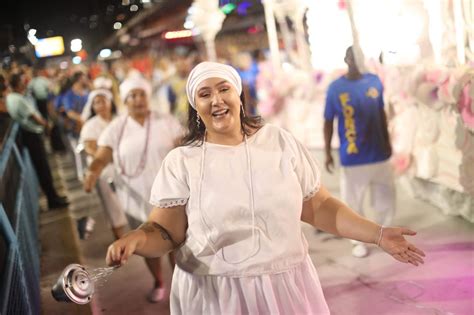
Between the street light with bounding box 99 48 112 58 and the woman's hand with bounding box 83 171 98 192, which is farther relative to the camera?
the street light with bounding box 99 48 112 58

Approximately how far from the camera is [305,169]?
2.34 m

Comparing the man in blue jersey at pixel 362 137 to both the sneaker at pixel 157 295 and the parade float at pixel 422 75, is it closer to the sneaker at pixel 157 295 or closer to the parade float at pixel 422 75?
the parade float at pixel 422 75

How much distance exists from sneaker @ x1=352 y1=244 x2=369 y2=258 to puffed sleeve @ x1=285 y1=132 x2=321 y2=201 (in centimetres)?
273

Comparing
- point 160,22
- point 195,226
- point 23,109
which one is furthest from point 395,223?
point 160,22

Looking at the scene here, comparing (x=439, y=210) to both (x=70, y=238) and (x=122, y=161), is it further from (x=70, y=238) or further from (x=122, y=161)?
(x=70, y=238)

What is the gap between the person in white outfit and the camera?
5.50m

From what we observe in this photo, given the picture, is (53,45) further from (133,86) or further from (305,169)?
(305,169)

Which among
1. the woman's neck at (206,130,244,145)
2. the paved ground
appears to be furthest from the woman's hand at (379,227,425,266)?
the paved ground

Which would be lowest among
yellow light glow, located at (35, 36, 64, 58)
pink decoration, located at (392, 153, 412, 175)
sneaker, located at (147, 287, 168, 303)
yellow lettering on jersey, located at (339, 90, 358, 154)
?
sneaker, located at (147, 287, 168, 303)

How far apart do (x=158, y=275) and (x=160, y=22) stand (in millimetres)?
39338

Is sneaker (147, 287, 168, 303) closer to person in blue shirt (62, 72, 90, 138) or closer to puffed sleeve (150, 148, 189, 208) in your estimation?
puffed sleeve (150, 148, 189, 208)

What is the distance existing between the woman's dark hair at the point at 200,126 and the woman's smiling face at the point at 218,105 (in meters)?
0.09

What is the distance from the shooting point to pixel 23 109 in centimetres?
784

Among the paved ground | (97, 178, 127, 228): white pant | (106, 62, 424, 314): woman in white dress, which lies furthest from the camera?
(97, 178, 127, 228): white pant
